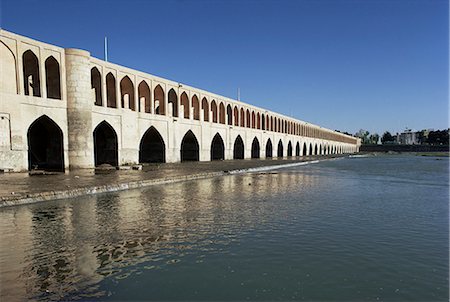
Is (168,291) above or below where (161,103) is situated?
below

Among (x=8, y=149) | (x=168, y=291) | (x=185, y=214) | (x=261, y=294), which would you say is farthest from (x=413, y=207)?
(x=8, y=149)

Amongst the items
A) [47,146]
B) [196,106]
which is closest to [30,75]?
[47,146]

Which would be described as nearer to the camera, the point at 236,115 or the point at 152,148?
the point at 152,148

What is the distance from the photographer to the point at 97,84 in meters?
20.0

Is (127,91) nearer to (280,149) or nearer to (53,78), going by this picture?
(53,78)

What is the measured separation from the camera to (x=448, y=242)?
4.99m

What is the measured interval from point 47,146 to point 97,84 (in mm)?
4755

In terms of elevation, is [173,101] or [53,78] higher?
[173,101]

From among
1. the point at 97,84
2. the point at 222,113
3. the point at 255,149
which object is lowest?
the point at 255,149

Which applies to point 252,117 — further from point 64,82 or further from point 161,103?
point 64,82

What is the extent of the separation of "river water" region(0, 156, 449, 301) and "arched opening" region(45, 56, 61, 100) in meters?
11.0

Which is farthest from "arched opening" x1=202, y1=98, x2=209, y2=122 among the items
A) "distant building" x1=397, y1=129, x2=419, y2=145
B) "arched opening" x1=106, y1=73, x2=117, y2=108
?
"distant building" x1=397, y1=129, x2=419, y2=145

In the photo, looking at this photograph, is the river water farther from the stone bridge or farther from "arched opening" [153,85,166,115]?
"arched opening" [153,85,166,115]

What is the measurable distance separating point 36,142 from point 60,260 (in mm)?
18357
